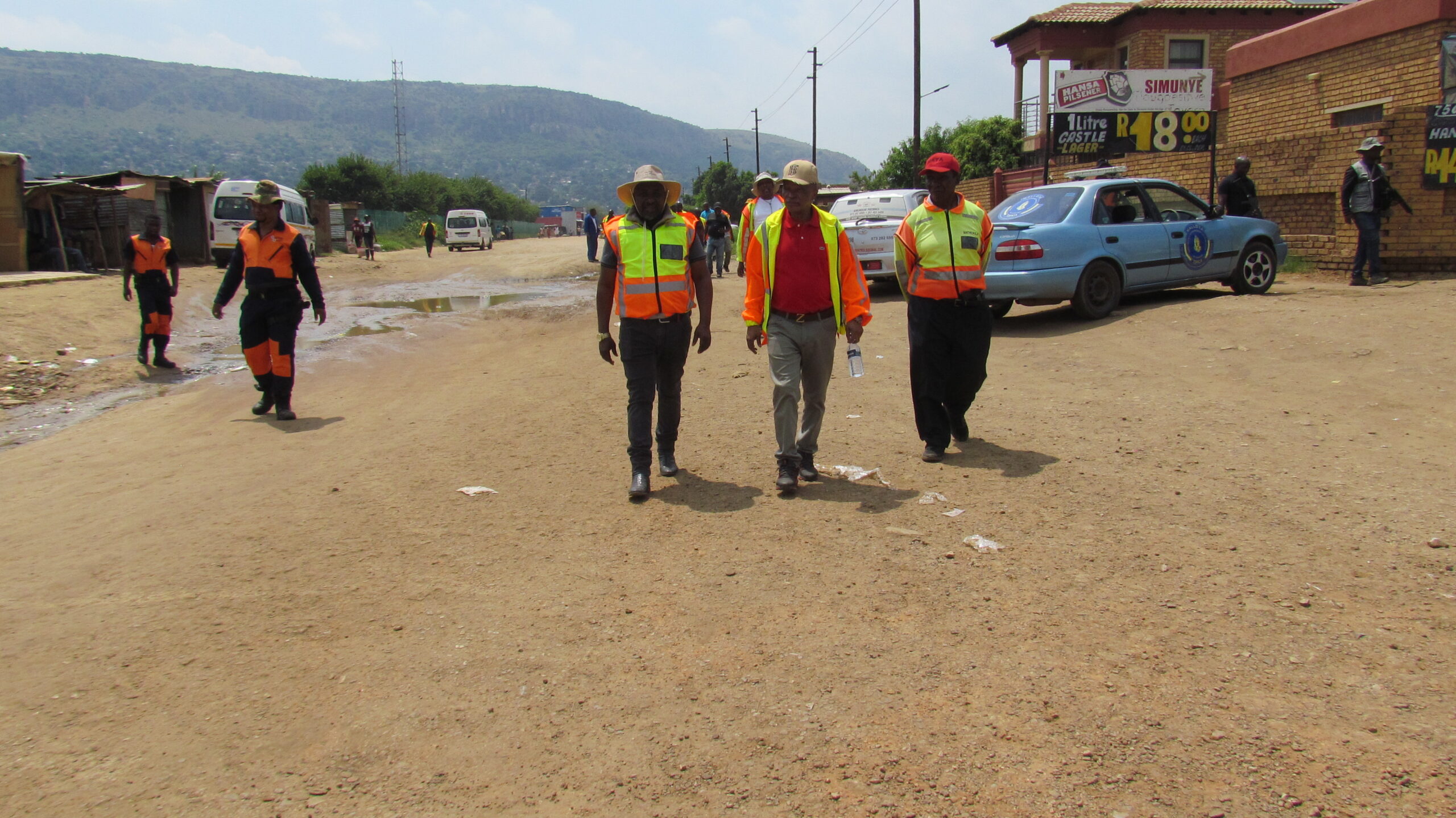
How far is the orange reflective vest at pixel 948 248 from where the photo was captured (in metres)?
5.64

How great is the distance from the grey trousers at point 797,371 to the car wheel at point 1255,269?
27.0ft

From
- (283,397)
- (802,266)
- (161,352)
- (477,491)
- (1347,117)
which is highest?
(1347,117)

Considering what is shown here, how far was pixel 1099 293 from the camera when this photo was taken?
1072 cm

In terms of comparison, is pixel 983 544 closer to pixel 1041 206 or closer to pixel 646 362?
pixel 646 362

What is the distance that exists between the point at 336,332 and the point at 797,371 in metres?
10.5

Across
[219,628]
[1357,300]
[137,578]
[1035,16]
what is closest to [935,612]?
[219,628]

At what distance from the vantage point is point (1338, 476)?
5.13 m

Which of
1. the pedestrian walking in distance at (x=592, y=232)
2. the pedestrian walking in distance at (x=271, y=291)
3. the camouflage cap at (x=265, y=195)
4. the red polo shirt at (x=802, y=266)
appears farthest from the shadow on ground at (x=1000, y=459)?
the pedestrian walking in distance at (x=592, y=232)

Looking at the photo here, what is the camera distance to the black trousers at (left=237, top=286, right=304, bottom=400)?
7641mm

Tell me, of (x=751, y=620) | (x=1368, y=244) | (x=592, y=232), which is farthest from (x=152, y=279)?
(x=592, y=232)

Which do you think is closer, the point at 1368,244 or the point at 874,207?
the point at 1368,244

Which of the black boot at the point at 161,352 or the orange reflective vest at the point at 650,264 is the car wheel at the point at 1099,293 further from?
the black boot at the point at 161,352

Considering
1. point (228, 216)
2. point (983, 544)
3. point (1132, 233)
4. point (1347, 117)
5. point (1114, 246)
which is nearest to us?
point (983, 544)

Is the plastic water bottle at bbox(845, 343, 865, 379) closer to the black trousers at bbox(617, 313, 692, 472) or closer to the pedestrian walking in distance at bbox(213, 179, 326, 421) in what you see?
the black trousers at bbox(617, 313, 692, 472)
